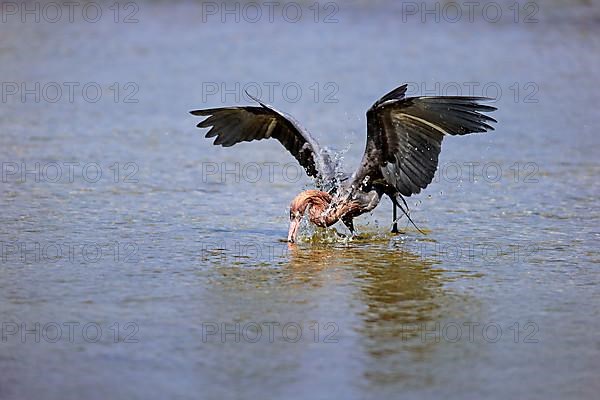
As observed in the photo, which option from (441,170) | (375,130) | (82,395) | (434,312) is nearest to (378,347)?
(434,312)

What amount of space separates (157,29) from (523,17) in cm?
628

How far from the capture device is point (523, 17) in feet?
62.5

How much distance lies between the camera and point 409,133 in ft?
26.3

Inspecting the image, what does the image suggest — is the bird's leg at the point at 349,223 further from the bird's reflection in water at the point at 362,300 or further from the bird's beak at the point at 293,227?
the bird's beak at the point at 293,227

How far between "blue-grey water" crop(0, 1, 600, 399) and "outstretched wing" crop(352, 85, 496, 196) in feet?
1.60

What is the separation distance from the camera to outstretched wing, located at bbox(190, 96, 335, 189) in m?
8.72

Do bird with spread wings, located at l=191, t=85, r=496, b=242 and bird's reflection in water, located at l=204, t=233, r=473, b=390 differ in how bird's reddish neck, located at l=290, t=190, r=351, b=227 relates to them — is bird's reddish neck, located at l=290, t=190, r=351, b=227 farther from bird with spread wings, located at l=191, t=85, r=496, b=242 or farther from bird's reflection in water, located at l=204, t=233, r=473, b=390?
bird's reflection in water, located at l=204, t=233, r=473, b=390

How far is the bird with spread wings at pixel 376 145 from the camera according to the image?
7.78 meters

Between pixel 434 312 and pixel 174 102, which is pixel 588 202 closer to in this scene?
pixel 434 312

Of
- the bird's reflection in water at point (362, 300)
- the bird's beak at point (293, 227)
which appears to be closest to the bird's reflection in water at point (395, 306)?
the bird's reflection in water at point (362, 300)

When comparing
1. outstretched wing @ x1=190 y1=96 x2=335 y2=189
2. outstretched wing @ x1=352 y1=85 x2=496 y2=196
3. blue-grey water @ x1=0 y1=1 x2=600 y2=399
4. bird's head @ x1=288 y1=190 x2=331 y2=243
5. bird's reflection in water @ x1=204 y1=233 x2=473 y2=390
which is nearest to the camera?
blue-grey water @ x1=0 y1=1 x2=600 y2=399

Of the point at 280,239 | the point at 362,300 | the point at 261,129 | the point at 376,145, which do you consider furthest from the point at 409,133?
the point at 362,300

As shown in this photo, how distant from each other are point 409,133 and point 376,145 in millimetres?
252

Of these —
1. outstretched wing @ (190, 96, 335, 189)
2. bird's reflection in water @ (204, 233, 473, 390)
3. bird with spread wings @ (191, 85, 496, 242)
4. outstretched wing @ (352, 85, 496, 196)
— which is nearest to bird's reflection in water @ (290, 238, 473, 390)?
bird's reflection in water @ (204, 233, 473, 390)
